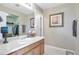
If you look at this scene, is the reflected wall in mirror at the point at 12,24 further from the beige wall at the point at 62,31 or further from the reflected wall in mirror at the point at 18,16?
the beige wall at the point at 62,31

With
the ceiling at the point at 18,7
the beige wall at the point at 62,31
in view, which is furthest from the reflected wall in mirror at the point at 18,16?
the beige wall at the point at 62,31

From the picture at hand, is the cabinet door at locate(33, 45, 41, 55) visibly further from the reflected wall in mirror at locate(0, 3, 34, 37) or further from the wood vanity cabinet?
the reflected wall in mirror at locate(0, 3, 34, 37)

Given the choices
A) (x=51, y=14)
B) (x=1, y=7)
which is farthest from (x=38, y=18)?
(x=1, y=7)

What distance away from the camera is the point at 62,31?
59.5 inches

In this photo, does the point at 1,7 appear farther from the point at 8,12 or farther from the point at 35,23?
the point at 35,23

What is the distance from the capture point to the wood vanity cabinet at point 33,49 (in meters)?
1.42

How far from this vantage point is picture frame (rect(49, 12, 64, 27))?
151 cm

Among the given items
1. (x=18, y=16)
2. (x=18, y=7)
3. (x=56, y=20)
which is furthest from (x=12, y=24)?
(x=56, y=20)

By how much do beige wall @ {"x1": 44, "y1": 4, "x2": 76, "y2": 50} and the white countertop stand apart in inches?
6.7

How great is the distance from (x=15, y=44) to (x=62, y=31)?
28.3 inches

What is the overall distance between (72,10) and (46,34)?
531mm

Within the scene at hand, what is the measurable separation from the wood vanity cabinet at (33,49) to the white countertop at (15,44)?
50 millimetres

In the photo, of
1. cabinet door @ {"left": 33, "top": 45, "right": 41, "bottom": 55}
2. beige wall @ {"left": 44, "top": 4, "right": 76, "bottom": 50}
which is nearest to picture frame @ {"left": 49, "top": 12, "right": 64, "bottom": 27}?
beige wall @ {"left": 44, "top": 4, "right": 76, "bottom": 50}

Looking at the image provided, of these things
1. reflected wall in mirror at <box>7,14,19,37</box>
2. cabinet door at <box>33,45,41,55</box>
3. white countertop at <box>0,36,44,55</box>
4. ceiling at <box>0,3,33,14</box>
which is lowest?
cabinet door at <box>33,45,41,55</box>
